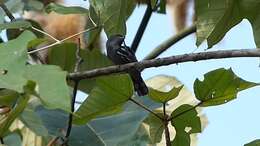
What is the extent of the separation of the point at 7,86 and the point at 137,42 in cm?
104

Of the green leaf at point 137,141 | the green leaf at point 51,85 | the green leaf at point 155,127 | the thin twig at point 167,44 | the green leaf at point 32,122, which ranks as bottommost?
the thin twig at point 167,44

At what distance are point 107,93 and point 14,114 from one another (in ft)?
0.58

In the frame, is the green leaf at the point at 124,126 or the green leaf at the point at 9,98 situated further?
the green leaf at the point at 124,126

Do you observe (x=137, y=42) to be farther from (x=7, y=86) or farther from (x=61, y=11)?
(x=7, y=86)

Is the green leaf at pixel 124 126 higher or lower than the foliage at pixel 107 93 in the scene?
lower

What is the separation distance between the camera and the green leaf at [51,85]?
709 millimetres

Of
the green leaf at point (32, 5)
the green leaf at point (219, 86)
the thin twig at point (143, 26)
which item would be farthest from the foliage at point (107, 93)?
the green leaf at point (32, 5)

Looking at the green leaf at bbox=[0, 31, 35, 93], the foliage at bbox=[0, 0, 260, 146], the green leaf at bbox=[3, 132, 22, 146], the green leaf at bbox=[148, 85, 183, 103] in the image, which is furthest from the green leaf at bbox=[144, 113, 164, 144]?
the green leaf at bbox=[0, 31, 35, 93]

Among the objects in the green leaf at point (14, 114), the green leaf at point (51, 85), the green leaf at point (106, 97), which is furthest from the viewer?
the green leaf at point (106, 97)

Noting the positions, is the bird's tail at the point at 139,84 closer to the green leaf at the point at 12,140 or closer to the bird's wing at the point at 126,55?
the bird's wing at the point at 126,55

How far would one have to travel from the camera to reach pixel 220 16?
1.19 m

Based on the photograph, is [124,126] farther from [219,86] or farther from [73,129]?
[219,86]

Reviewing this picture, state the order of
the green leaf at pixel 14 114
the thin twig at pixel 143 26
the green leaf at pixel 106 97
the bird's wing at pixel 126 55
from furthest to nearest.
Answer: the thin twig at pixel 143 26
the bird's wing at pixel 126 55
the green leaf at pixel 106 97
the green leaf at pixel 14 114

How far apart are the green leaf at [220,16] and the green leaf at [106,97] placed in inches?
9.0
